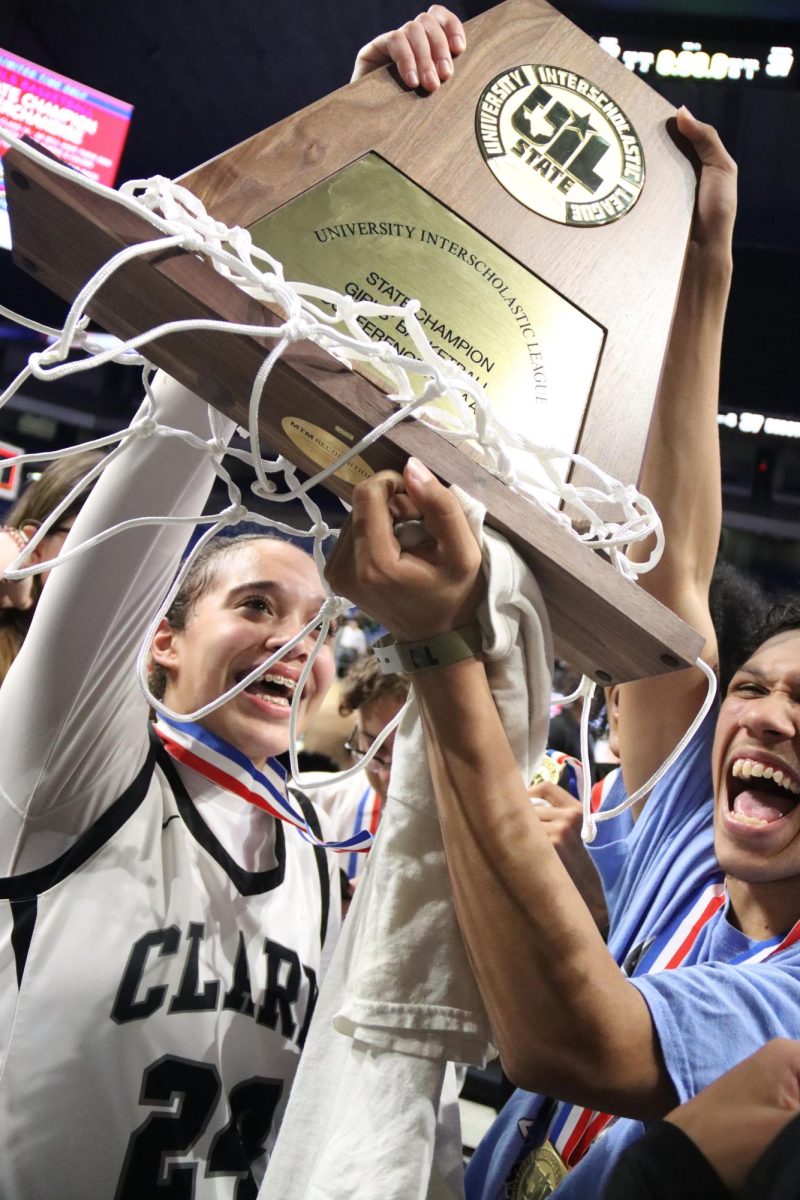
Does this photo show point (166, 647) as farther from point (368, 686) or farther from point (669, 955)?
point (368, 686)

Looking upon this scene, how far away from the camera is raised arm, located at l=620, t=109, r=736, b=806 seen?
0.97 metres

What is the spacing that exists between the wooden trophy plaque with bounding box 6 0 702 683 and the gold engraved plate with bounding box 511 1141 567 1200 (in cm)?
43

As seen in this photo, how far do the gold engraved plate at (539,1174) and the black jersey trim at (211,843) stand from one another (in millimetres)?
382

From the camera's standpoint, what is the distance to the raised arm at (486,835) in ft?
2.18

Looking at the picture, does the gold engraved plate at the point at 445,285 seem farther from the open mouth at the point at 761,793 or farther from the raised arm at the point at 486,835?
the open mouth at the point at 761,793

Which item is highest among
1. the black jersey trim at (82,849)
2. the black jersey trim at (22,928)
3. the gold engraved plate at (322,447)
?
the gold engraved plate at (322,447)

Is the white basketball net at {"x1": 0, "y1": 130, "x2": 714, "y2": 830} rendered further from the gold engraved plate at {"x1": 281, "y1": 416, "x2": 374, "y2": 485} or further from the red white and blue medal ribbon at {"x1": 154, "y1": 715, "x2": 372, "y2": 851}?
the red white and blue medal ribbon at {"x1": 154, "y1": 715, "x2": 372, "y2": 851}

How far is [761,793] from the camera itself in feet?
3.27

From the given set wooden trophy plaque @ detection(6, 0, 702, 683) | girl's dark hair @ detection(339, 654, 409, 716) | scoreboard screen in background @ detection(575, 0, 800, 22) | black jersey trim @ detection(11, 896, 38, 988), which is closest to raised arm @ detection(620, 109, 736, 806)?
wooden trophy plaque @ detection(6, 0, 702, 683)

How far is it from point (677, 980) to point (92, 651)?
0.56 metres

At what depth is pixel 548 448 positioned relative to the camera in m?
0.74

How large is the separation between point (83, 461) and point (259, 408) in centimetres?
81

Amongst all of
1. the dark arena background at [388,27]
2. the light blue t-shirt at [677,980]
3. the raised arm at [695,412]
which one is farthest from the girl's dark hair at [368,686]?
the dark arena background at [388,27]

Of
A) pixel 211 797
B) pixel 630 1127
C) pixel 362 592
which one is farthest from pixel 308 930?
pixel 362 592
